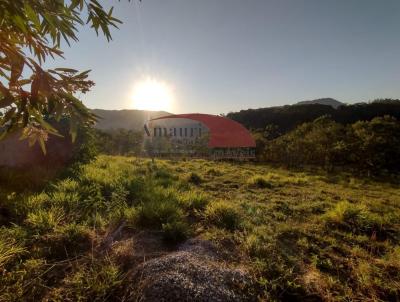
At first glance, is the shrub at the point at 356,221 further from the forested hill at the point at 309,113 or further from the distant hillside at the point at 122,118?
the distant hillside at the point at 122,118

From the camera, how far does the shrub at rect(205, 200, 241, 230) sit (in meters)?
4.40

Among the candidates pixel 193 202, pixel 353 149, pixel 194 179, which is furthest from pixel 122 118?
pixel 193 202

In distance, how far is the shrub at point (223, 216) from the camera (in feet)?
14.4

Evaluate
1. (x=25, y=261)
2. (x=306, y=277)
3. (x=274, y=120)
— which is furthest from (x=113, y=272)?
(x=274, y=120)

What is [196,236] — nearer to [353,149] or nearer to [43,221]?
[43,221]

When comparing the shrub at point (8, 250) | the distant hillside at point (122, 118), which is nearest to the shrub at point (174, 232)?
the shrub at point (8, 250)

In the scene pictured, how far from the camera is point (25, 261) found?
295 centimetres

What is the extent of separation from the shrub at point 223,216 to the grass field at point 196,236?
2 centimetres

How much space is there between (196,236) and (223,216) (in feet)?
2.68

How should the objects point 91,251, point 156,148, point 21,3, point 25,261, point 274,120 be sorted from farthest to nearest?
point 274,120 → point 156,148 → point 91,251 → point 25,261 → point 21,3

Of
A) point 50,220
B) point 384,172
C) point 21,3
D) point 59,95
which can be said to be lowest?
point 384,172

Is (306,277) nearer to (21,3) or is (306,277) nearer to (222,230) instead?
(222,230)

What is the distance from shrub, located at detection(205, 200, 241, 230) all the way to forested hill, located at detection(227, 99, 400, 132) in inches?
1610

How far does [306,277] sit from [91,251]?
2.78 meters
